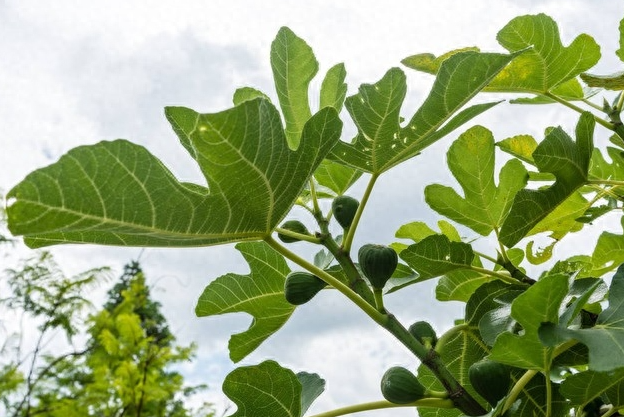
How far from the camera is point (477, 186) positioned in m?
1.26

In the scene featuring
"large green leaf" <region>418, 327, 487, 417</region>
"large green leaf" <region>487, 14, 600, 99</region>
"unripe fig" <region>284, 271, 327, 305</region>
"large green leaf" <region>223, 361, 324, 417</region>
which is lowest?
"large green leaf" <region>223, 361, 324, 417</region>

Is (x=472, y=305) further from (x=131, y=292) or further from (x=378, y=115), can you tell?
(x=131, y=292)

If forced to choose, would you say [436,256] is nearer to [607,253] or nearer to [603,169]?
[607,253]

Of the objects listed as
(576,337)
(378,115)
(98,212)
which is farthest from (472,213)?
(98,212)

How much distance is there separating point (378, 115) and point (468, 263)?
369 millimetres

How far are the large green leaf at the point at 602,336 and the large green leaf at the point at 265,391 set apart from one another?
39 centimetres

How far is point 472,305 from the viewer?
1114mm

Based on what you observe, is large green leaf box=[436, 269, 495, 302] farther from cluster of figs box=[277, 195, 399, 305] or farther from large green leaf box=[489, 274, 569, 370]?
large green leaf box=[489, 274, 569, 370]

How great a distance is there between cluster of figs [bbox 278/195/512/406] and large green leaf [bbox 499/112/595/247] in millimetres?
272

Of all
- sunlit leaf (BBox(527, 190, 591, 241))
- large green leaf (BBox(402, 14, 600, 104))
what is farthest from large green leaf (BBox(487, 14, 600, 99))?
sunlit leaf (BBox(527, 190, 591, 241))

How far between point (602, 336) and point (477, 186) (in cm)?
54

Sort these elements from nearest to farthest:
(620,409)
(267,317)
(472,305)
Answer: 1. (620,409)
2. (472,305)
3. (267,317)

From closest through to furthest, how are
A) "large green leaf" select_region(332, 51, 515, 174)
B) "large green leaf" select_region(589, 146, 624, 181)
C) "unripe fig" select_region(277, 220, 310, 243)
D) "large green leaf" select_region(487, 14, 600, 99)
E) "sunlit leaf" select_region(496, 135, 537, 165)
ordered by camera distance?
1. "large green leaf" select_region(332, 51, 515, 174)
2. "unripe fig" select_region(277, 220, 310, 243)
3. "large green leaf" select_region(487, 14, 600, 99)
4. "sunlit leaf" select_region(496, 135, 537, 165)
5. "large green leaf" select_region(589, 146, 624, 181)

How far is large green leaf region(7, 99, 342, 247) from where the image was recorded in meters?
0.70
